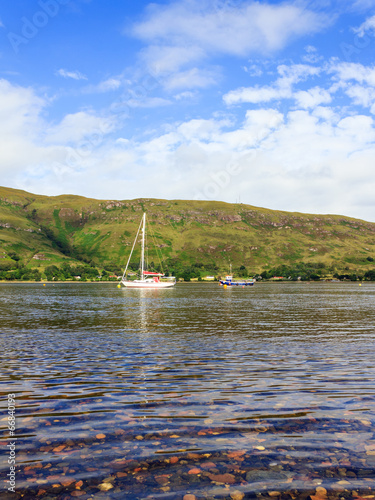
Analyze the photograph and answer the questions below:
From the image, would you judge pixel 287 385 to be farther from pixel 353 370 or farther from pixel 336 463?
pixel 336 463

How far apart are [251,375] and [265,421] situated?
631 centimetres

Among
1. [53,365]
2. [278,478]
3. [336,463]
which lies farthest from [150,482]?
[53,365]

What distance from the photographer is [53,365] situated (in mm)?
19969

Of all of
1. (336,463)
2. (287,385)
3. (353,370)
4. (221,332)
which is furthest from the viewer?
(221,332)

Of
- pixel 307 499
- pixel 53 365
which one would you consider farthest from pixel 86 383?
pixel 307 499

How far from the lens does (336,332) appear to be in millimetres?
35125

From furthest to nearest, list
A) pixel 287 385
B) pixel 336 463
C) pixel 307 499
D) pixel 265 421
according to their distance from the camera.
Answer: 1. pixel 287 385
2. pixel 265 421
3. pixel 336 463
4. pixel 307 499

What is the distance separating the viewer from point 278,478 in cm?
800

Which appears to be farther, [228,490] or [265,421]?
[265,421]

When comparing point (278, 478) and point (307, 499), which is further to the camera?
point (278, 478)

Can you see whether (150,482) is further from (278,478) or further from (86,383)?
(86,383)

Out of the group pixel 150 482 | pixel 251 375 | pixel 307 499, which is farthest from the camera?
pixel 251 375

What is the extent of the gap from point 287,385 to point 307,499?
878cm

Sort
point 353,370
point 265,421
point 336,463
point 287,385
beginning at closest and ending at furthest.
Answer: point 336,463 < point 265,421 < point 287,385 < point 353,370
